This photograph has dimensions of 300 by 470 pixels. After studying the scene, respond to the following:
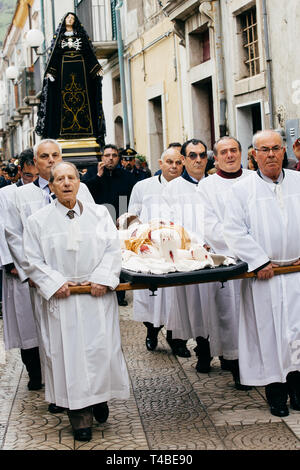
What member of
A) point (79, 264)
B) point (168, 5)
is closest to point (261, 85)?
point (168, 5)

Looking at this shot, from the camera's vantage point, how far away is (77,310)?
16.1 ft

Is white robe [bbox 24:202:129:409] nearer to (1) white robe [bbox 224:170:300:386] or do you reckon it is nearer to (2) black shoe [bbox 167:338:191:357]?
(1) white robe [bbox 224:170:300:386]

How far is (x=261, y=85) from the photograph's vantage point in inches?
478

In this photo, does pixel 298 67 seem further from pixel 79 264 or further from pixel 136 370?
pixel 79 264

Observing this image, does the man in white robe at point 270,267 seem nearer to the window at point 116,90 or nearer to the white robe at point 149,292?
the white robe at point 149,292

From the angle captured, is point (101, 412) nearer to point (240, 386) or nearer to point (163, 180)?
point (240, 386)

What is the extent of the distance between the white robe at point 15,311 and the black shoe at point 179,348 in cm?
134

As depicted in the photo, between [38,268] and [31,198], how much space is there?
4.11 feet

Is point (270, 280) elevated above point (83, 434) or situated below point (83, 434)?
above

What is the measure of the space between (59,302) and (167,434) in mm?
1020

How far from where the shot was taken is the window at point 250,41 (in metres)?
12.6

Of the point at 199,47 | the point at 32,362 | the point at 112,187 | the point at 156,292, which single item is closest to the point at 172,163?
the point at 156,292

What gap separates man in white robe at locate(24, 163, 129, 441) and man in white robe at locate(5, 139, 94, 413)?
2.74 feet

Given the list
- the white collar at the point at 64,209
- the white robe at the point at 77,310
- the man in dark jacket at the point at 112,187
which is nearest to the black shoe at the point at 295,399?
the white robe at the point at 77,310
